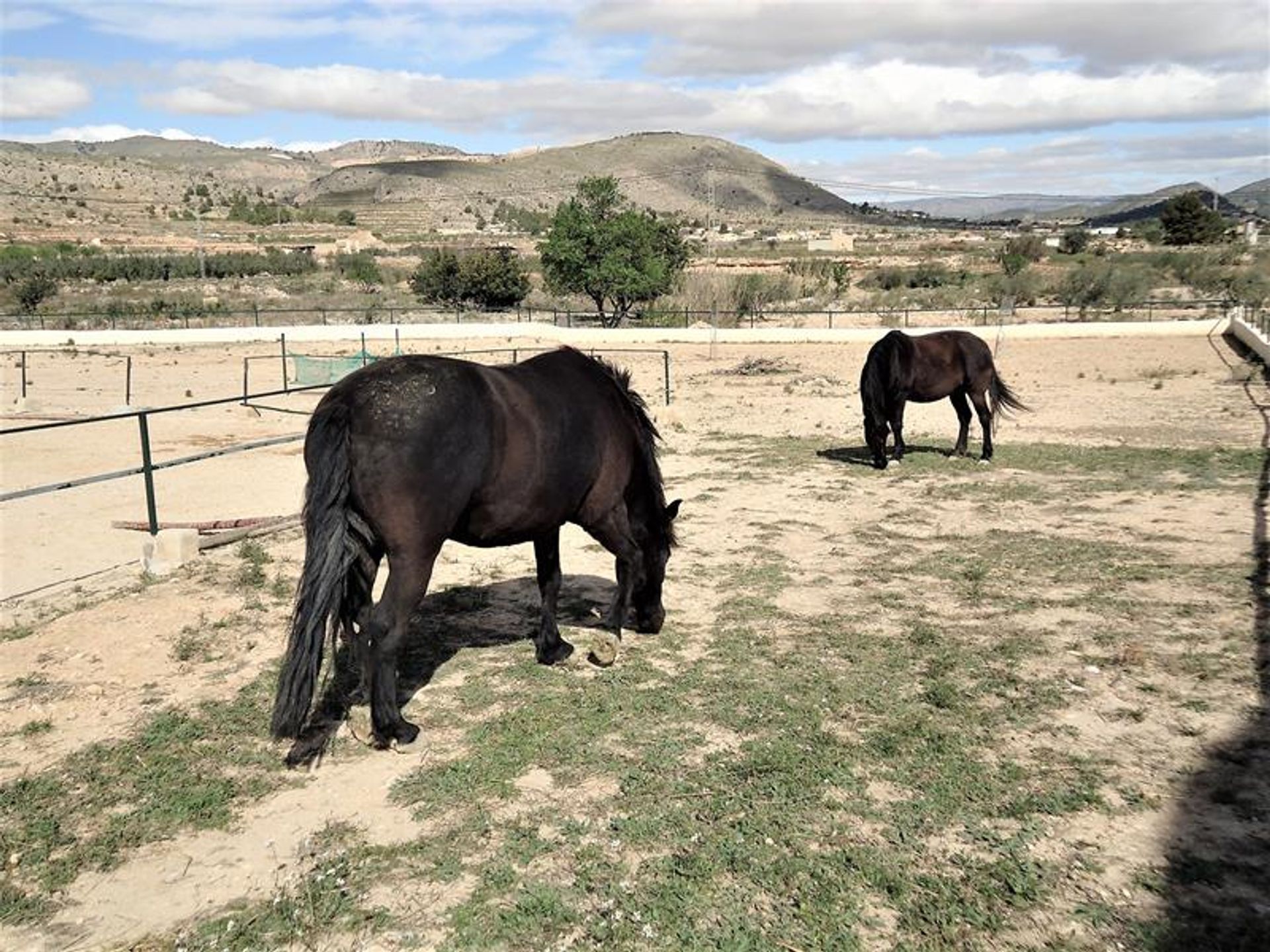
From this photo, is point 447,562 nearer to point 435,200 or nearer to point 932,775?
point 932,775

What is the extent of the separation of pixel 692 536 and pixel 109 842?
5671 millimetres

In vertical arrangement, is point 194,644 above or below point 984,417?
below

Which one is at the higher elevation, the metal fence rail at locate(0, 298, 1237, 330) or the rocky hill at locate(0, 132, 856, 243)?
the rocky hill at locate(0, 132, 856, 243)

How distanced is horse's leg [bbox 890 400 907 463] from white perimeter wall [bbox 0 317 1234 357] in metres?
20.0

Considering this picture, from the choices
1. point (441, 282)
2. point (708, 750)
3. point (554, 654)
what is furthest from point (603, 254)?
point (708, 750)

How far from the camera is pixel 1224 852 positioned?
11.4 ft

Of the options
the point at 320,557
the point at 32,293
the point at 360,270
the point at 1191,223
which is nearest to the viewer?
the point at 320,557

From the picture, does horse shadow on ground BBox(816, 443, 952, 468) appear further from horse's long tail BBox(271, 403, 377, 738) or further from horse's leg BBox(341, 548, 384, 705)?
horse's long tail BBox(271, 403, 377, 738)

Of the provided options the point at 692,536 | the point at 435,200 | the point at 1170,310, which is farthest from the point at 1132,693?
the point at 435,200

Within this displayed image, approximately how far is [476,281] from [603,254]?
9191 millimetres

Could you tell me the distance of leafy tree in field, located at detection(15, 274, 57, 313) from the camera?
46.3 m

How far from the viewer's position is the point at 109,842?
144 inches

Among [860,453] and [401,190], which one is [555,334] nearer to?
[860,453]

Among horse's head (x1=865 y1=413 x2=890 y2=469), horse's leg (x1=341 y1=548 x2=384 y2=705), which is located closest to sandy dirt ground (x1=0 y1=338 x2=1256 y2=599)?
horse's head (x1=865 y1=413 x2=890 y2=469)
